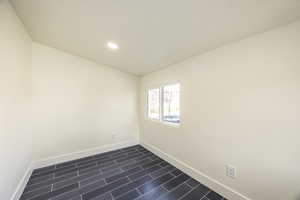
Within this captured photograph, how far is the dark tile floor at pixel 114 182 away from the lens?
1.64 metres

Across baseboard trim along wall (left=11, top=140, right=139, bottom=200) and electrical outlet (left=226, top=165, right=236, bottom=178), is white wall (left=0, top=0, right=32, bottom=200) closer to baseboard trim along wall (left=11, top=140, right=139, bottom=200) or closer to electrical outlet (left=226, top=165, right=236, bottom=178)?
baseboard trim along wall (left=11, top=140, right=139, bottom=200)

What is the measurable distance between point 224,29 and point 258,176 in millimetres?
1716

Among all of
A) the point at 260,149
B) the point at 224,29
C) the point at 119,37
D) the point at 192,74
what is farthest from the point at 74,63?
the point at 260,149

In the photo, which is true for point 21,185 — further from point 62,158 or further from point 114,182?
point 114,182

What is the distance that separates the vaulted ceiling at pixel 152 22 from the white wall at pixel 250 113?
0.22 m

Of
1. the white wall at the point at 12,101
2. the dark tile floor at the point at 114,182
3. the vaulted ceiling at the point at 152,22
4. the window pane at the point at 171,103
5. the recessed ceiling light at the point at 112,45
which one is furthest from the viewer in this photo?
the window pane at the point at 171,103

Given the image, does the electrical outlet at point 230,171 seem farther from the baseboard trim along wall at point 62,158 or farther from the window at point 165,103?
the baseboard trim along wall at point 62,158

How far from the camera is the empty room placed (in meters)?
→ 1.18

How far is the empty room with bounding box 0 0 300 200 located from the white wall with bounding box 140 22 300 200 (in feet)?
0.03

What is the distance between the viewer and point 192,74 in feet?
6.76

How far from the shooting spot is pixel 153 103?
326 cm

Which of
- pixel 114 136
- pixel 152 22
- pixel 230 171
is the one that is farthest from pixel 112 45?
pixel 230 171

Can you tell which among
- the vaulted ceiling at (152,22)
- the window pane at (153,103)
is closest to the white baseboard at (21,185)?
the vaulted ceiling at (152,22)

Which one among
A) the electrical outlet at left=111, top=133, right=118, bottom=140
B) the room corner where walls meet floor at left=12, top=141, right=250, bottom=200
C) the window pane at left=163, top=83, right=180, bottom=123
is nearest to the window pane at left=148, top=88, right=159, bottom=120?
the window pane at left=163, top=83, right=180, bottom=123
